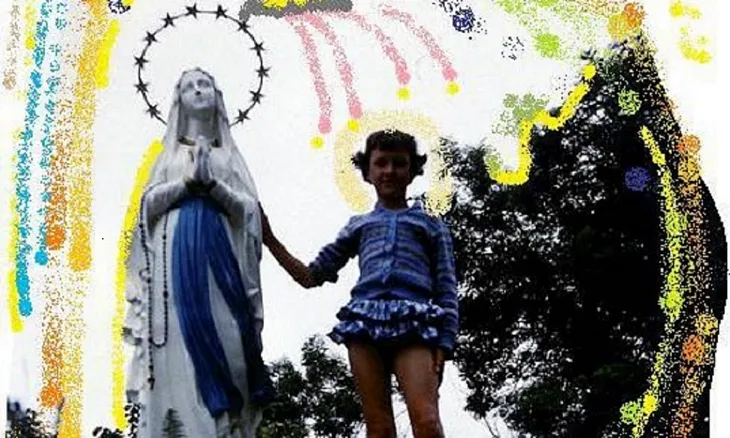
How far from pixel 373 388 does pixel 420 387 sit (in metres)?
0.20

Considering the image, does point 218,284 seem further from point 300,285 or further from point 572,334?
point 572,334

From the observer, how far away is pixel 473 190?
13.2 metres

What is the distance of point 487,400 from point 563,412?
0.68m

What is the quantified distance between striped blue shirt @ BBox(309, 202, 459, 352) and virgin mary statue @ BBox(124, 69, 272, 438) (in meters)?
0.41

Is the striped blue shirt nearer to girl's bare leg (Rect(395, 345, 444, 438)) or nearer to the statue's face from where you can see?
girl's bare leg (Rect(395, 345, 444, 438))

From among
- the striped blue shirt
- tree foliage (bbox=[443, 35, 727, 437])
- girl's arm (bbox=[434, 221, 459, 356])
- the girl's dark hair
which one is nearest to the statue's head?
the girl's dark hair

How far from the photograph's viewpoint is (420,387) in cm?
645

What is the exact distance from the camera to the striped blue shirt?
6691mm

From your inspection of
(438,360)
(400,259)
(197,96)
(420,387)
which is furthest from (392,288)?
(197,96)

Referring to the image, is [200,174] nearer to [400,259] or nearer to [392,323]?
[400,259]

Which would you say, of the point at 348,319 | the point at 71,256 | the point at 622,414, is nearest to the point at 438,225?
the point at 348,319

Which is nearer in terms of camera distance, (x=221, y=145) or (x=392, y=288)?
(x=392, y=288)

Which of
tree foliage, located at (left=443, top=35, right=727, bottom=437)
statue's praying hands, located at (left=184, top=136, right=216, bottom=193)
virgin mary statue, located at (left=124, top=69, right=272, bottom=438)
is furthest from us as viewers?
tree foliage, located at (left=443, top=35, right=727, bottom=437)

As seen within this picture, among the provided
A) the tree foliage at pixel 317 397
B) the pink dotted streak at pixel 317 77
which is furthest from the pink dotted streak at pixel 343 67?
the tree foliage at pixel 317 397
